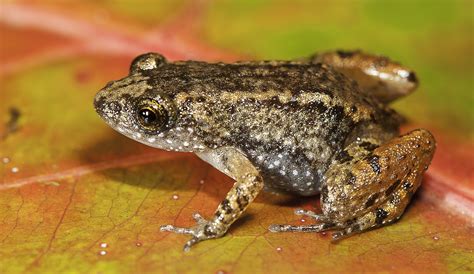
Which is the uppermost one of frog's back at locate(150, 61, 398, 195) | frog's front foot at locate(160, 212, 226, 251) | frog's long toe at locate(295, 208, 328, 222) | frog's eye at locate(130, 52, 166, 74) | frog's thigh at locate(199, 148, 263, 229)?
frog's eye at locate(130, 52, 166, 74)

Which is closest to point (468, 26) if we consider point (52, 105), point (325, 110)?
point (325, 110)

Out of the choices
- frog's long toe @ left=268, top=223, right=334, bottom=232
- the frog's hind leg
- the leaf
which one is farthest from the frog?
the frog's hind leg

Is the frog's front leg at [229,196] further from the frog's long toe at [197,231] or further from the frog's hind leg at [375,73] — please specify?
the frog's hind leg at [375,73]

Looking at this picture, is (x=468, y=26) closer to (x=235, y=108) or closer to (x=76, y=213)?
(x=235, y=108)

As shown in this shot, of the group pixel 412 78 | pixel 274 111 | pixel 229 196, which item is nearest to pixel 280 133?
pixel 274 111

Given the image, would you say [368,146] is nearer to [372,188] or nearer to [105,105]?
[372,188]

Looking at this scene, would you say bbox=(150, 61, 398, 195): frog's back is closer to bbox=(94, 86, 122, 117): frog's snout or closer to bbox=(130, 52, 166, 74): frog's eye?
bbox=(130, 52, 166, 74): frog's eye
